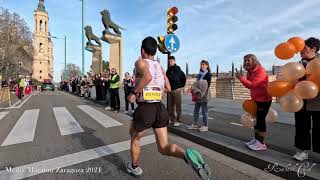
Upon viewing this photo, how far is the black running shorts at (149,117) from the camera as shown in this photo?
15.8 ft

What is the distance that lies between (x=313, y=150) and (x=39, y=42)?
5430 inches

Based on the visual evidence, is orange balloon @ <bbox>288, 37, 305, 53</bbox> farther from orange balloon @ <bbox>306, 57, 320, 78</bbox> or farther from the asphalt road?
the asphalt road

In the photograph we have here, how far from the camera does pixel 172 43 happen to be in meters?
10.3

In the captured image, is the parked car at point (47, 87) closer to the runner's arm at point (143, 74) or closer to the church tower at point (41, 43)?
the runner's arm at point (143, 74)

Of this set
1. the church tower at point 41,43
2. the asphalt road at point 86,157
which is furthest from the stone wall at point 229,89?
the church tower at point 41,43

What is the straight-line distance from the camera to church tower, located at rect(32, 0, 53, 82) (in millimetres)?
132750

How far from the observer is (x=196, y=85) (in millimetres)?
8414

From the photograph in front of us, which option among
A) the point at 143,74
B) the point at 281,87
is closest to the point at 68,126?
the point at 143,74

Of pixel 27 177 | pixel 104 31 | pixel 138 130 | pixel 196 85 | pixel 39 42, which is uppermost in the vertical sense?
pixel 39 42

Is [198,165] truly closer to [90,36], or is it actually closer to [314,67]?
[314,67]

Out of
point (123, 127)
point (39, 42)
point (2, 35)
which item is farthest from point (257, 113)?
point (39, 42)

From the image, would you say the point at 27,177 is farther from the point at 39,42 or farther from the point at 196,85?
the point at 39,42

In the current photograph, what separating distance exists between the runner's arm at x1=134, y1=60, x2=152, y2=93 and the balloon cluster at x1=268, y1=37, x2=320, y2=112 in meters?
1.98

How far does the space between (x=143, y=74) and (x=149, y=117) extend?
1.79 feet
